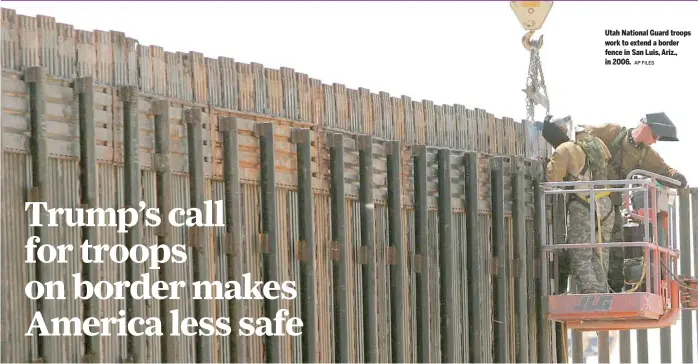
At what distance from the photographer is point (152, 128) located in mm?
15688

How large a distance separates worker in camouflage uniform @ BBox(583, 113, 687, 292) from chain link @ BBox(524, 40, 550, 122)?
824 mm

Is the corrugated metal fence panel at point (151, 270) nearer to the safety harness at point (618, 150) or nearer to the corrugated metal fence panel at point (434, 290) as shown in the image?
the corrugated metal fence panel at point (434, 290)

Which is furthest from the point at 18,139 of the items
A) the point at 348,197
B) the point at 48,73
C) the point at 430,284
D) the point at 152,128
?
the point at 430,284

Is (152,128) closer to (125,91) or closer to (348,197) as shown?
(125,91)

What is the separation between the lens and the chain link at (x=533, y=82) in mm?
21281

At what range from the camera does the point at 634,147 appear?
68.7ft

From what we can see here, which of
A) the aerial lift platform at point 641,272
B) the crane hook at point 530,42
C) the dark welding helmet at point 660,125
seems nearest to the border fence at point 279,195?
the aerial lift platform at point 641,272

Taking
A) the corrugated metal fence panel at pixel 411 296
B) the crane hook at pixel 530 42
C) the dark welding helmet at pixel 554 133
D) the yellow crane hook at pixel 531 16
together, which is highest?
the yellow crane hook at pixel 531 16

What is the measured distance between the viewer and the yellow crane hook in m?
21.6

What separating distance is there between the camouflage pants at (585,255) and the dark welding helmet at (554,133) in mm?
836

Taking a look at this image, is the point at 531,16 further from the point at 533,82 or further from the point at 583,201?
the point at 583,201

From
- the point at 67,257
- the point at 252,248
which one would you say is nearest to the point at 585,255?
the point at 252,248

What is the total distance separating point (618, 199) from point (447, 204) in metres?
2.43

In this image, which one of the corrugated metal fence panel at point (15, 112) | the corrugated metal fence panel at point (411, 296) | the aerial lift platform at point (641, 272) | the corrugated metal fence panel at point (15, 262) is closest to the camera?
the corrugated metal fence panel at point (15, 262)
